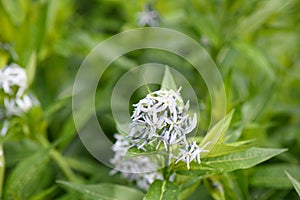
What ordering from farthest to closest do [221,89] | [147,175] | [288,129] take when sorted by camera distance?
1. [288,129]
2. [221,89]
3. [147,175]

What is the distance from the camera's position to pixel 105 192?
4.98 feet

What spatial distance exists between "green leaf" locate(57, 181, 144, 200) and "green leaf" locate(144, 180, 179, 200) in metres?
0.17

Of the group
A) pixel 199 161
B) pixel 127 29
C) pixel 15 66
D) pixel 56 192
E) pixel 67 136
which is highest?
pixel 127 29

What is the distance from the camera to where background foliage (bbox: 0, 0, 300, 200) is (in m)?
1.79

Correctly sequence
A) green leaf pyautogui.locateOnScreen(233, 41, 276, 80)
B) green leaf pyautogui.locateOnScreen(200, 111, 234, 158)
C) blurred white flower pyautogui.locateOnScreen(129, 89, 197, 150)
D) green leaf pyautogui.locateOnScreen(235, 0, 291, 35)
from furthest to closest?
green leaf pyautogui.locateOnScreen(235, 0, 291, 35), green leaf pyautogui.locateOnScreen(233, 41, 276, 80), green leaf pyautogui.locateOnScreen(200, 111, 234, 158), blurred white flower pyautogui.locateOnScreen(129, 89, 197, 150)

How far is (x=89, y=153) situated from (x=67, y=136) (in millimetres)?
342

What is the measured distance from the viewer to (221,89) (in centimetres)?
188

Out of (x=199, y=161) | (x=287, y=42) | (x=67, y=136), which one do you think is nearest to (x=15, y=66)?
(x=67, y=136)

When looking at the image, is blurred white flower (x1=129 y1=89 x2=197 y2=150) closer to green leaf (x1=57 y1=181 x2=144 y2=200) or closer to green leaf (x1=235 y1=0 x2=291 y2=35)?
green leaf (x1=57 y1=181 x2=144 y2=200)

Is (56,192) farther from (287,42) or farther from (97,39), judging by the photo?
(287,42)

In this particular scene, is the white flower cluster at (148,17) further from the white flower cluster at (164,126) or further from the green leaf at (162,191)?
the green leaf at (162,191)

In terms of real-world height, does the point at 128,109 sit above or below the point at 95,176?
above

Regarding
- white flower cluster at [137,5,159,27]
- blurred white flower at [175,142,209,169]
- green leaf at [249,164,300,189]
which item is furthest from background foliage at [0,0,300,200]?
blurred white flower at [175,142,209,169]

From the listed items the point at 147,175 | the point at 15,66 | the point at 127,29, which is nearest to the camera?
the point at 147,175
